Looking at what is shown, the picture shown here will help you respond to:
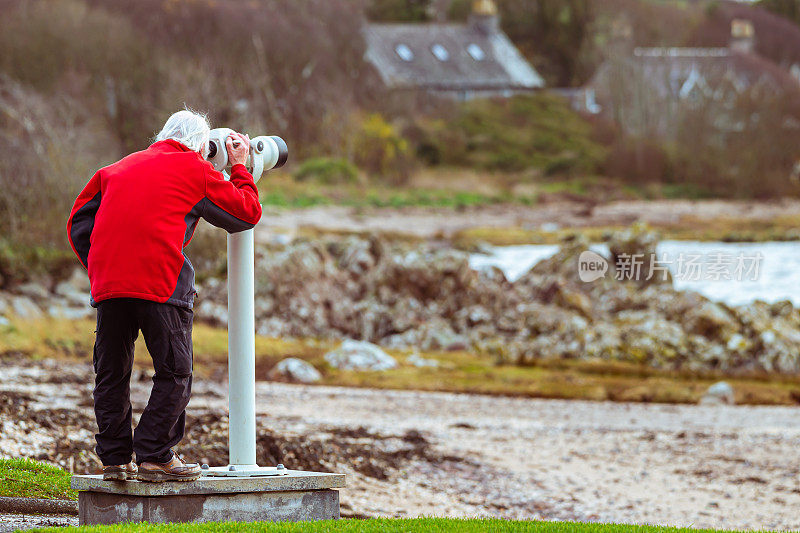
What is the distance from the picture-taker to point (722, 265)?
87.6 ft

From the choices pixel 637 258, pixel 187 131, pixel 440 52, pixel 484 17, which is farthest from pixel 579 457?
pixel 484 17

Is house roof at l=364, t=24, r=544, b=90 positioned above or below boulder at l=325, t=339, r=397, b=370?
above

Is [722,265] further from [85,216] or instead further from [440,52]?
[440,52]

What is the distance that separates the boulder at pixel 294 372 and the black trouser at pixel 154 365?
1276 centimetres

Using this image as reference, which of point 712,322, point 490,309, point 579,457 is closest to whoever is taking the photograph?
point 579,457

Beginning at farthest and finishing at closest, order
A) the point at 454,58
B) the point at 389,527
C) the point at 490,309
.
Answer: the point at 454,58 → the point at 490,309 → the point at 389,527

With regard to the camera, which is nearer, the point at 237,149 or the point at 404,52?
the point at 237,149

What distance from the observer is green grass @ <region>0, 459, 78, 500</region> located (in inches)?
282

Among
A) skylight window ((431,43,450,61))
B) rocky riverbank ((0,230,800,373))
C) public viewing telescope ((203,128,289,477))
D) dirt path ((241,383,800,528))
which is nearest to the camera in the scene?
public viewing telescope ((203,128,289,477))

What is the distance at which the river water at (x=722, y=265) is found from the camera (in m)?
28.5

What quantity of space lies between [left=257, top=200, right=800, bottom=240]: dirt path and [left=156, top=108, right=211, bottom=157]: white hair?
87.3ft

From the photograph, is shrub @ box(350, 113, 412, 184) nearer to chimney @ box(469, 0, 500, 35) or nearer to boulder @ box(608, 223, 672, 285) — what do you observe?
chimney @ box(469, 0, 500, 35)

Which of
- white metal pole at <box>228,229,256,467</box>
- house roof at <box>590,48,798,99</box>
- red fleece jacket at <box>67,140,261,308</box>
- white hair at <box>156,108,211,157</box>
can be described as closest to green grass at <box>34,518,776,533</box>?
white metal pole at <box>228,229,256,467</box>

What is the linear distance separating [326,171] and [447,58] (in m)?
17.6
